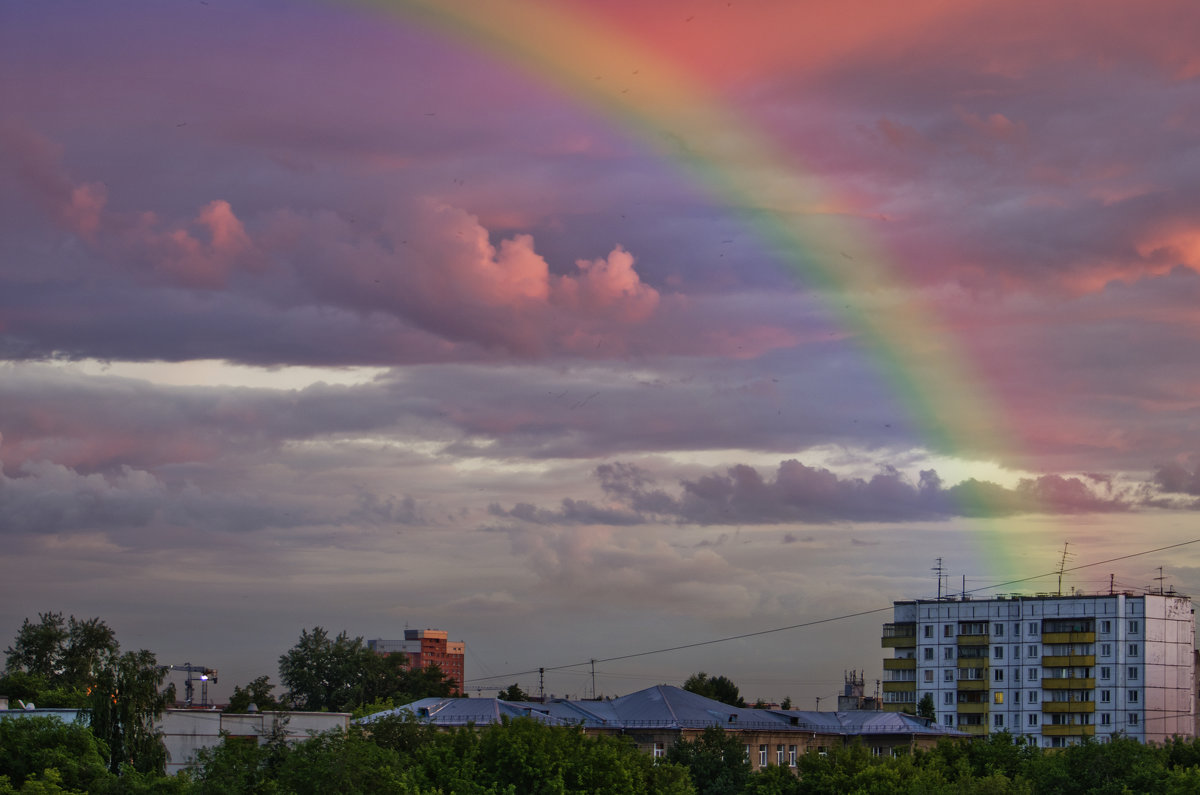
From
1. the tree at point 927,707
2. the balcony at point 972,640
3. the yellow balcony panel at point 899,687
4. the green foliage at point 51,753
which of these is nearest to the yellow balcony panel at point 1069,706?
the balcony at point 972,640

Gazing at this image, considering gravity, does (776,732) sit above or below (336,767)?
below

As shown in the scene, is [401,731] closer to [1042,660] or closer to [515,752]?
[515,752]

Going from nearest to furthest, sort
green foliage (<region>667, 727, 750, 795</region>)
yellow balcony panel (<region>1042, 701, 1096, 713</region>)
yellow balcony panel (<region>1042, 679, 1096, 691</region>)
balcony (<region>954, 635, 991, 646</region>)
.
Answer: green foliage (<region>667, 727, 750, 795</region>), yellow balcony panel (<region>1042, 701, 1096, 713</region>), yellow balcony panel (<region>1042, 679, 1096, 691</region>), balcony (<region>954, 635, 991, 646</region>)

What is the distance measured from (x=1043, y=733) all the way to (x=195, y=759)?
385ft

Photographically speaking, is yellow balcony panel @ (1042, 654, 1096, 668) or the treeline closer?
the treeline

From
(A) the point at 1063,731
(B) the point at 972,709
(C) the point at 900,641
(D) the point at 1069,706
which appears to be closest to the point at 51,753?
(A) the point at 1063,731

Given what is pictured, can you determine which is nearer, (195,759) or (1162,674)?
(195,759)

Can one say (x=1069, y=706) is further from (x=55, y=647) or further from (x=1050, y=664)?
(x=55, y=647)

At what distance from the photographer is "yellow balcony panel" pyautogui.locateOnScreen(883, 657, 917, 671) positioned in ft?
587

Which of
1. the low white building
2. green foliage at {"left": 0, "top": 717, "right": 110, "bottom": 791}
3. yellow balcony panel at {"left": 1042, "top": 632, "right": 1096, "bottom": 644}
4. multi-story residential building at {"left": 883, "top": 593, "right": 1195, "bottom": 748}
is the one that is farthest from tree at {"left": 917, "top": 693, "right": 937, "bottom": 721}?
green foliage at {"left": 0, "top": 717, "right": 110, "bottom": 791}

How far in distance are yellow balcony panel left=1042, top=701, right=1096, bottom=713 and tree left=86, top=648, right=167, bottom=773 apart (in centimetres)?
12326

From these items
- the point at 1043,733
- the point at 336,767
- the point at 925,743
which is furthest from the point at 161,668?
the point at 1043,733

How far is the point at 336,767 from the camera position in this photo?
61.8 metres

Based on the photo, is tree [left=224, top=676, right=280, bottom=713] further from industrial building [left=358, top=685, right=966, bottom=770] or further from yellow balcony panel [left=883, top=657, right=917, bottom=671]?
yellow balcony panel [left=883, top=657, right=917, bottom=671]
